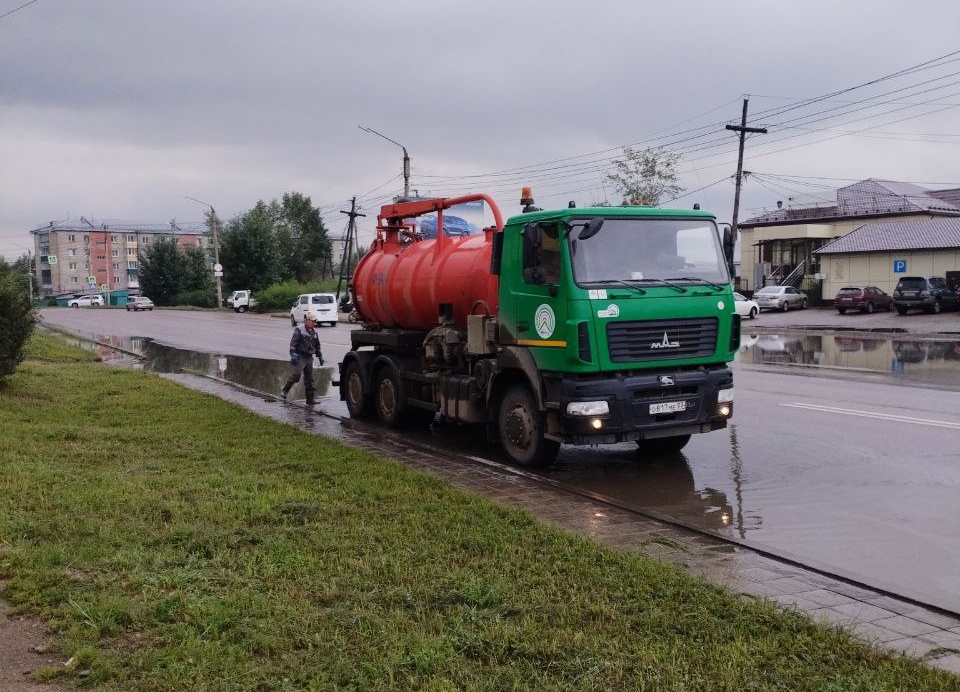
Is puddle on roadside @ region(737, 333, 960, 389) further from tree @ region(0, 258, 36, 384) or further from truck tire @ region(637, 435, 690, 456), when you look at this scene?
tree @ region(0, 258, 36, 384)

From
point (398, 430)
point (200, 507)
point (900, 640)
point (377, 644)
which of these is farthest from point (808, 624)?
point (398, 430)

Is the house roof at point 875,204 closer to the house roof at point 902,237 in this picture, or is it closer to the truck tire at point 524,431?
the house roof at point 902,237

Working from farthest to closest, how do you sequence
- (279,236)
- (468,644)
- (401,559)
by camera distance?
(279,236)
(401,559)
(468,644)

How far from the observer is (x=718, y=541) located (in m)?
6.76

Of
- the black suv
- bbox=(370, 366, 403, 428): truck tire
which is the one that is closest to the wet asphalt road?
bbox=(370, 366, 403, 428): truck tire

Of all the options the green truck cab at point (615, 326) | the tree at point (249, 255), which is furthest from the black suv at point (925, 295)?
the tree at point (249, 255)

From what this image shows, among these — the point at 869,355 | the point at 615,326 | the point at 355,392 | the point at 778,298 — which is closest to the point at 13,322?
the point at 355,392

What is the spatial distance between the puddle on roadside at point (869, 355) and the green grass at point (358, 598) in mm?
12531

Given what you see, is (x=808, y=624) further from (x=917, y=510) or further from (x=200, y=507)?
(x=200, y=507)

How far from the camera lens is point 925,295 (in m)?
40.5

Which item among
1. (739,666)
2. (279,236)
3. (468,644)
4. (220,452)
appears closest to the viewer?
(739,666)

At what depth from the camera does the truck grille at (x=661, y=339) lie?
29.9 feet

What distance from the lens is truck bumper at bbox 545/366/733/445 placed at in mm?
9016

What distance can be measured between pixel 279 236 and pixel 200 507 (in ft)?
282
